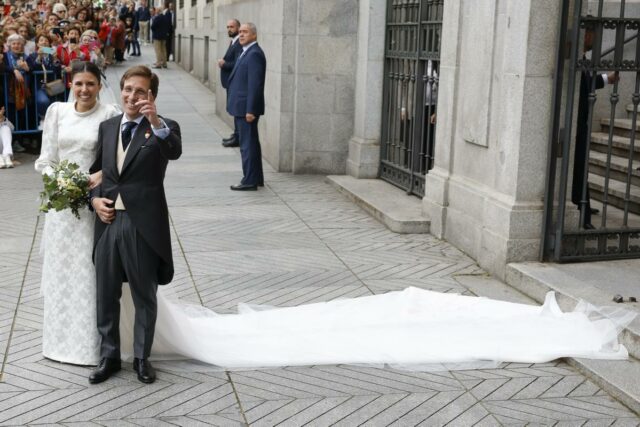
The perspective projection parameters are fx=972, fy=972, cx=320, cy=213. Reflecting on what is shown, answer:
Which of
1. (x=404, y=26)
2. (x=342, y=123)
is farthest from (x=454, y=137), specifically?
(x=342, y=123)

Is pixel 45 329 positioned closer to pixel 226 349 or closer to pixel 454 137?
pixel 226 349

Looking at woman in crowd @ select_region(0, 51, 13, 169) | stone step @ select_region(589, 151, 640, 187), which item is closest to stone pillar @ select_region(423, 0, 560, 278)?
stone step @ select_region(589, 151, 640, 187)

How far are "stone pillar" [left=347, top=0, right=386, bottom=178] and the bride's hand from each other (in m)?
7.01

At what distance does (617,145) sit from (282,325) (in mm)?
5566

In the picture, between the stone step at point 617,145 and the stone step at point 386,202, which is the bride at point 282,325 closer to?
the stone step at point 386,202

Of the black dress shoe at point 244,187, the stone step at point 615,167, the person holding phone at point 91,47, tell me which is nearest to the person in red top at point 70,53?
the person holding phone at point 91,47

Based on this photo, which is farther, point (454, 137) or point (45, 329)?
point (454, 137)

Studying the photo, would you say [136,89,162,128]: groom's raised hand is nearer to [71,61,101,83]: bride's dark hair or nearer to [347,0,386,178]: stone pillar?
[71,61,101,83]: bride's dark hair

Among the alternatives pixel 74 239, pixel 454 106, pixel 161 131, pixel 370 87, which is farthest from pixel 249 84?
pixel 161 131

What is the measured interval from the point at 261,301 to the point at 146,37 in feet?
149

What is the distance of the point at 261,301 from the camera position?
7.21 m

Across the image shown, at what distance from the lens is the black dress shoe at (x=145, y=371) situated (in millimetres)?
5578

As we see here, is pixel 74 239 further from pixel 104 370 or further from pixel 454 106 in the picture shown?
pixel 454 106

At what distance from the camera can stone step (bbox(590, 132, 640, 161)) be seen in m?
10.3
